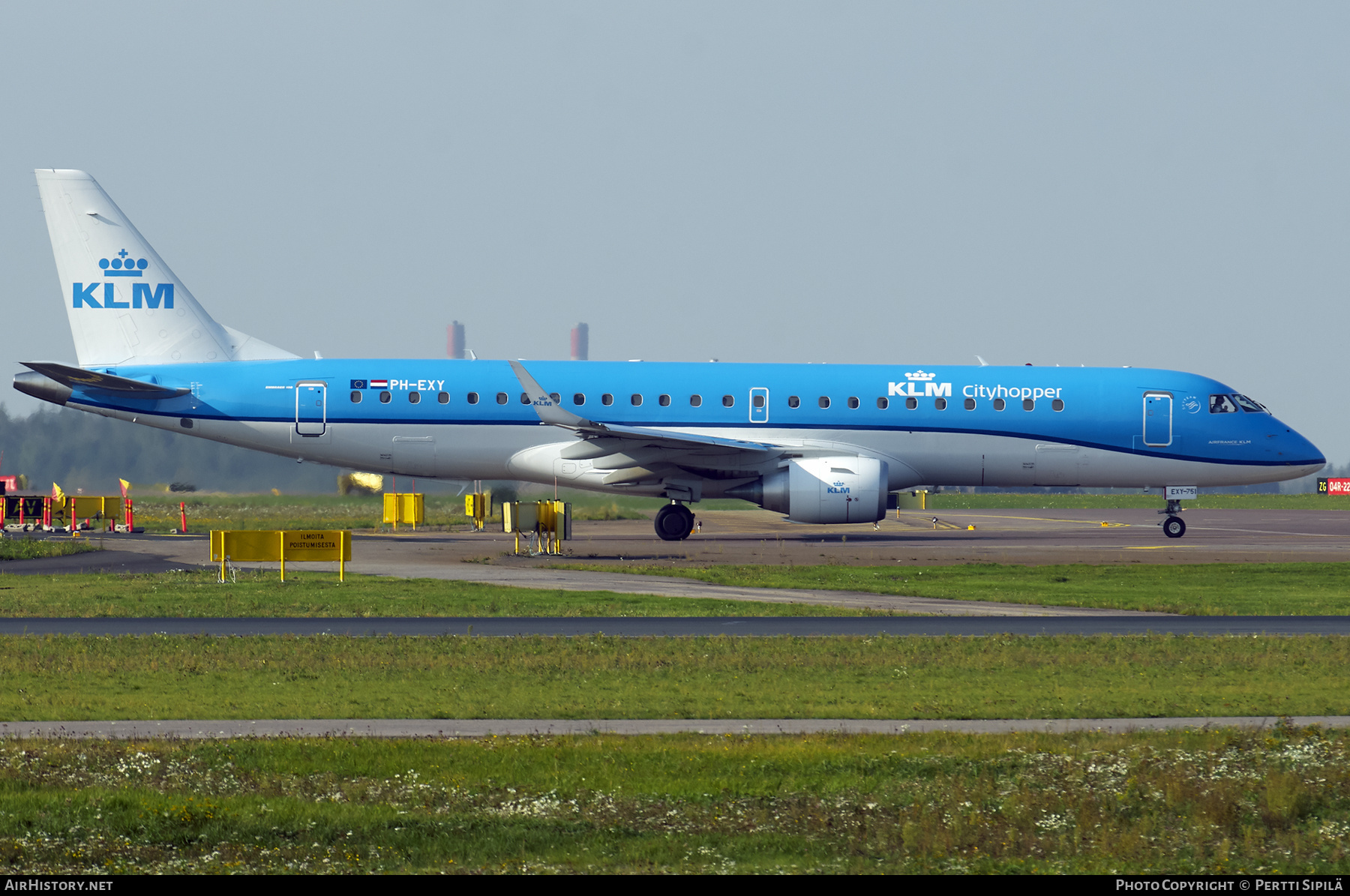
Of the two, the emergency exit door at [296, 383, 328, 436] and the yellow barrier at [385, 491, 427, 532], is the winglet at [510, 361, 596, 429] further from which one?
the yellow barrier at [385, 491, 427, 532]

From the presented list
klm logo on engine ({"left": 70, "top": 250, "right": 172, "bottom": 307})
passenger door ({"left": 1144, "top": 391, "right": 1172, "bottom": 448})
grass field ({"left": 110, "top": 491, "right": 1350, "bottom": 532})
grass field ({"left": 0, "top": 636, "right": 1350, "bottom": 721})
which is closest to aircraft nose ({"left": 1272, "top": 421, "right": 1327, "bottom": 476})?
passenger door ({"left": 1144, "top": 391, "right": 1172, "bottom": 448})

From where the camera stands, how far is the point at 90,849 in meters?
8.52

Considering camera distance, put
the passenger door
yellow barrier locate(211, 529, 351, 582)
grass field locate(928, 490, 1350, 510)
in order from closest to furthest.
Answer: yellow barrier locate(211, 529, 351, 582) → the passenger door → grass field locate(928, 490, 1350, 510)

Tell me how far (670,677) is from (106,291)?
28.7 metres

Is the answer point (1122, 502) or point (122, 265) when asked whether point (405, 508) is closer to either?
point (122, 265)

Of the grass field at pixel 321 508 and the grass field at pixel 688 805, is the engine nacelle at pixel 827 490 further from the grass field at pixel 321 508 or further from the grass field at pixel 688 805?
the grass field at pixel 688 805

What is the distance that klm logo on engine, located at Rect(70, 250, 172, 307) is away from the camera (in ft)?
125

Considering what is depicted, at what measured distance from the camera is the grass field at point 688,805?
8.50 m

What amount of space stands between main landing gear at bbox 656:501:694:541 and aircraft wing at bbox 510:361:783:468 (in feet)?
6.26

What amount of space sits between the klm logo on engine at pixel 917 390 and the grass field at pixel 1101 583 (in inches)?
321

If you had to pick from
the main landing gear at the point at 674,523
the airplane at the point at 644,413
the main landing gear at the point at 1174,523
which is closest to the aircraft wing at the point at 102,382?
the airplane at the point at 644,413

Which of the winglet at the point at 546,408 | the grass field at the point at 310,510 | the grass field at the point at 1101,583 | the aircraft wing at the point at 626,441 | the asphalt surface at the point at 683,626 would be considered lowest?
the asphalt surface at the point at 683,626

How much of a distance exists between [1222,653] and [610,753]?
9684 millimetres
